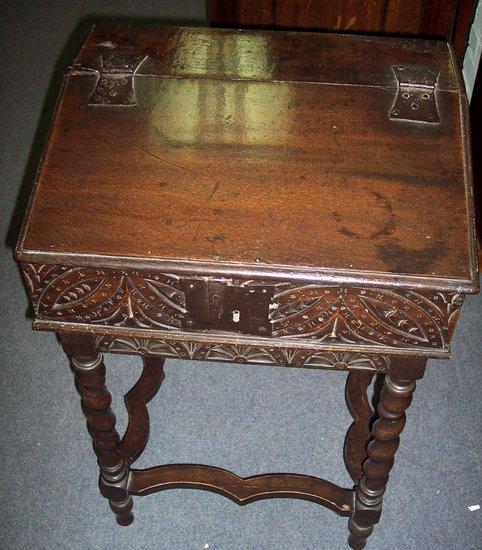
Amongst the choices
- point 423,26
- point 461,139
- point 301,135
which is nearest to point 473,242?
point 461,139

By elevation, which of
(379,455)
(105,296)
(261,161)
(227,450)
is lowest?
(227,450)

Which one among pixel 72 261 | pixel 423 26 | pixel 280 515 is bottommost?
pixel 280 515

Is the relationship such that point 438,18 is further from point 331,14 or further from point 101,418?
point 101,418

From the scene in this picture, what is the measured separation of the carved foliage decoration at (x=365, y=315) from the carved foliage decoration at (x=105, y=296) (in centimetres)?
17

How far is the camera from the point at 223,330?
1192 millimetres

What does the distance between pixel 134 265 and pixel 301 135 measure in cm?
40

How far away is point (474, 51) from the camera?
258 centimetres

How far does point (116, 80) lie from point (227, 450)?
979 mm

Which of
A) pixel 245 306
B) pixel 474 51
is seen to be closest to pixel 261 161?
pixel 245 306

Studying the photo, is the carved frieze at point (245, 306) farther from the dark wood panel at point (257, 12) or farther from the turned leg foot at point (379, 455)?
the dark wood panel at point (257, 12)

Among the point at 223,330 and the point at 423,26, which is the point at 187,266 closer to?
the point at 223,330

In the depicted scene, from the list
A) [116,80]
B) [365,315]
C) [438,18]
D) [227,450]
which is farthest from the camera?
[438,18]

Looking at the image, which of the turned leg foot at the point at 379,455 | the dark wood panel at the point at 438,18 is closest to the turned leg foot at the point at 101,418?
the turned leg foot at the point at 379,455

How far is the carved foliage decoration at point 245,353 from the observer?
3.99 feet
